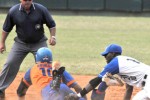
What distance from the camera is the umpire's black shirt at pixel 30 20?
7.62 m

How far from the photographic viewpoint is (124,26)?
75.7ft

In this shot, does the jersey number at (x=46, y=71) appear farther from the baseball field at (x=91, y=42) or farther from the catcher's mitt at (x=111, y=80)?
the baseball field at (x=91, y=42)

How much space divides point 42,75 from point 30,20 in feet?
6.78

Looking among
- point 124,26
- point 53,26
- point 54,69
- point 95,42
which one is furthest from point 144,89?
point 124,26

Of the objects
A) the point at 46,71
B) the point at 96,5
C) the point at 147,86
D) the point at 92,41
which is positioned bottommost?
the point at 96,5

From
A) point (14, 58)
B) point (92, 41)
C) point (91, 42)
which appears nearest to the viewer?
point (14, 58)

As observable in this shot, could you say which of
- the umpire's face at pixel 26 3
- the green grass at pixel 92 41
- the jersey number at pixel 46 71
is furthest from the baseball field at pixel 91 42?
the jersey number at pixel 46 71

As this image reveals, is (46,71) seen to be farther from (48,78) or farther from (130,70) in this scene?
(130,70)

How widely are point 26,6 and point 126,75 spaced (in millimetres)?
2272

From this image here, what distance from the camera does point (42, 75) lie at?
226 inches

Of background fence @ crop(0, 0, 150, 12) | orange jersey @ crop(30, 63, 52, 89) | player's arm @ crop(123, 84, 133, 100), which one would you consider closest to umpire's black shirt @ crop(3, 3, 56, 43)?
player's arm @ crop(123, 84, 133, 100)

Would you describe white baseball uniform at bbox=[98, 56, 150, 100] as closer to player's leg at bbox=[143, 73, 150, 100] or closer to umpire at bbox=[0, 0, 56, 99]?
player's leg at bbox=[143, 73, 150, 100]

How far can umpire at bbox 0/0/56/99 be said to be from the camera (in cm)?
762

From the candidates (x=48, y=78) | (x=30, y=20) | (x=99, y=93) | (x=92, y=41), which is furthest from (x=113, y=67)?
(x=92, y=41)
